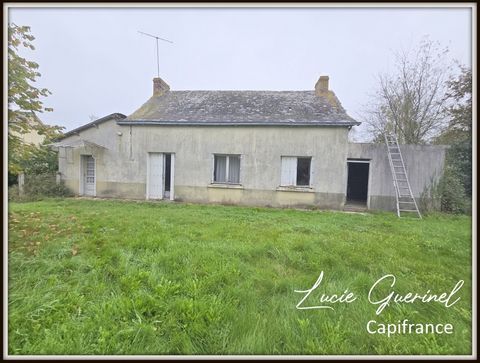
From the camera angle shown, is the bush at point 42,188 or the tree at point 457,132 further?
the bush at point 42,188

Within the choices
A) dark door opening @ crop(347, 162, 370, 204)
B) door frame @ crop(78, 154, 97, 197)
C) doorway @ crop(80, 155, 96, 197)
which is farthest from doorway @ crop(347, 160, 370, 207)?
doorway @ crop(80, 155, 96, 197)

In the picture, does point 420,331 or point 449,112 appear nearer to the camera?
point 420,331

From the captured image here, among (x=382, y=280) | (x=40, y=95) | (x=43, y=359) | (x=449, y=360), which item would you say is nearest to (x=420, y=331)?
(x=449, y=360)

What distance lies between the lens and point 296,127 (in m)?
9.37

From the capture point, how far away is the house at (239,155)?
9125mm

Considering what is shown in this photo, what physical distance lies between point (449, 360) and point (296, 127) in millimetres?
8306

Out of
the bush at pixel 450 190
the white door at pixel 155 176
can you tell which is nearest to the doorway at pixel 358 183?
the bush at pixel 450 190

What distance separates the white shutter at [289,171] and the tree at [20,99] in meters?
7.69

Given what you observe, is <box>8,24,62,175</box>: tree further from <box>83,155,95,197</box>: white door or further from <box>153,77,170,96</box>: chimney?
<box>153,77,170,96</box>: chimney

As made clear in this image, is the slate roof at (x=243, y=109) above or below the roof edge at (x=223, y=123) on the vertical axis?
above

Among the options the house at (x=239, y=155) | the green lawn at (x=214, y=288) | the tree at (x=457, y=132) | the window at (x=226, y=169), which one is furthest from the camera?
the window at (x=226, y=169)

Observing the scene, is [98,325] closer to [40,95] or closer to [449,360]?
[449,360]

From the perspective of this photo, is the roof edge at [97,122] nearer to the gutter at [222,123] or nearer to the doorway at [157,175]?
the gutter at [222,123]

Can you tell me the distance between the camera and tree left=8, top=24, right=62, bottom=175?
11.2 feet
